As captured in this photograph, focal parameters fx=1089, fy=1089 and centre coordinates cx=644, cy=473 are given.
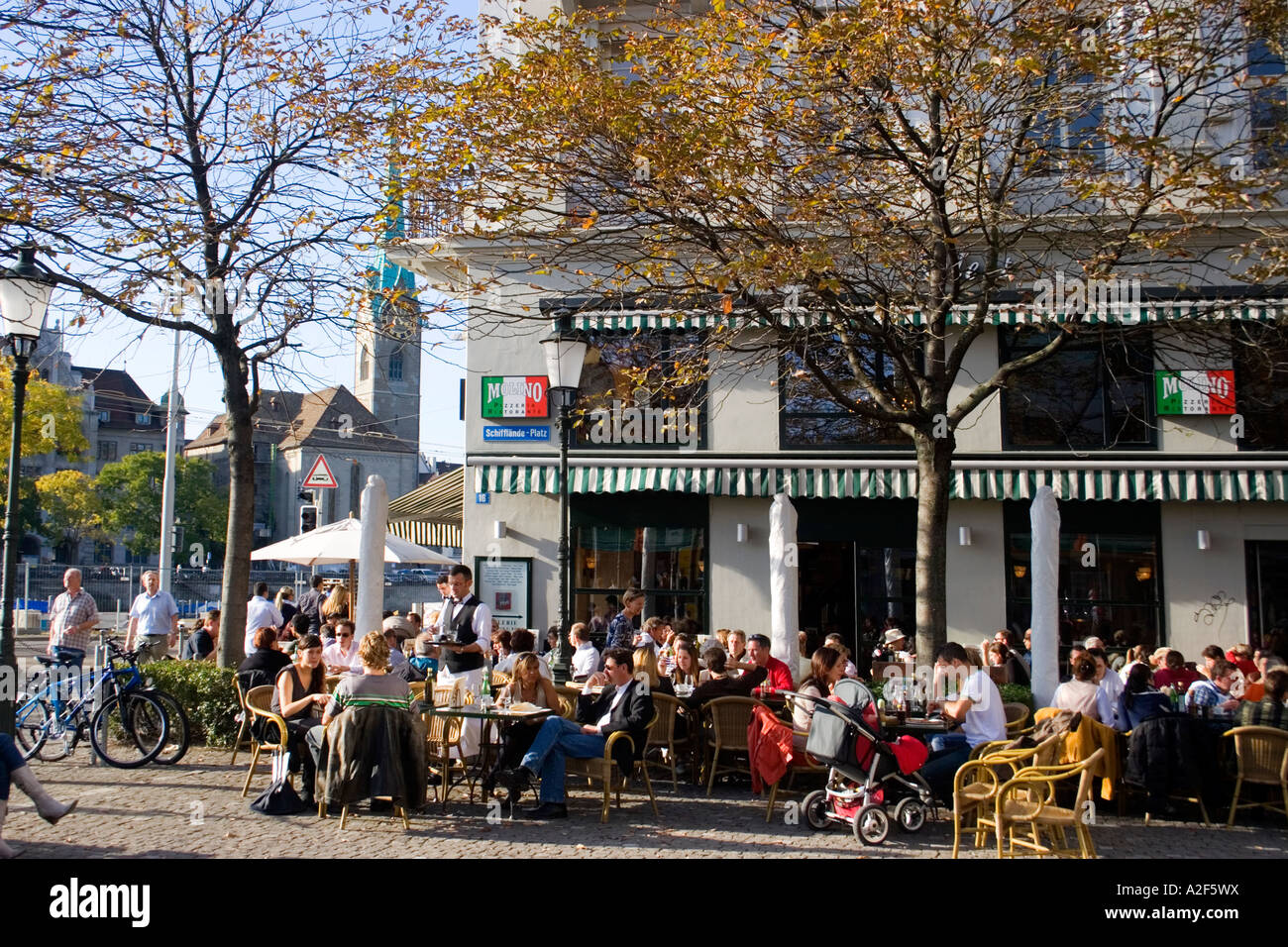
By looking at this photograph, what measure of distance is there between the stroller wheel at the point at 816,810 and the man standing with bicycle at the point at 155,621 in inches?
346

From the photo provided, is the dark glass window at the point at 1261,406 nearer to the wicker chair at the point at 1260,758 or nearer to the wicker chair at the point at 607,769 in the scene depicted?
the wicker chair at the point at 1260,758

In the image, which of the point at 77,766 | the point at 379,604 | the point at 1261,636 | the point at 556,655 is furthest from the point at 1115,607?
the point at 77,766

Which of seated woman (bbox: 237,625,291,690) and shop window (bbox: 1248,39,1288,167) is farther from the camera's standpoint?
shop window (bbox: 1248,39,1288,167)

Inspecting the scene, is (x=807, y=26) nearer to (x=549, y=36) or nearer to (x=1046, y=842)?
(x=549, y=36)

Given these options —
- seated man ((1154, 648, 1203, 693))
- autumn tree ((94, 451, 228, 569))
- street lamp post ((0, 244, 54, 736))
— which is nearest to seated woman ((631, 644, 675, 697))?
seated man ((1154, 648, 1203, 693))

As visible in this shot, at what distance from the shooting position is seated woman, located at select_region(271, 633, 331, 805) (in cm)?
880

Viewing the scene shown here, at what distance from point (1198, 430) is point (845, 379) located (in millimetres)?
5247

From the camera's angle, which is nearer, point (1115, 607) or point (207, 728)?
point (207, 728)

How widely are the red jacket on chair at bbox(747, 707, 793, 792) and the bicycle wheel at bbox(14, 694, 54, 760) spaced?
6.72 m

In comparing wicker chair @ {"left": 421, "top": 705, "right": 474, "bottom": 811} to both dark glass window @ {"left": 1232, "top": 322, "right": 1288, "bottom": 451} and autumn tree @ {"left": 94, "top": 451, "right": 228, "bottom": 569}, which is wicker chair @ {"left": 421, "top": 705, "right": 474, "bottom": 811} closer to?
dark glass window @ {"left": 1232, "top": 322, "right": 1288, "bottom": 451}

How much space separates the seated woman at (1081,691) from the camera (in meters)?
9.27

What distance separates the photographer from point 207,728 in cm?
1116

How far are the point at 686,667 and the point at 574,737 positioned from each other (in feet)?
8.50
